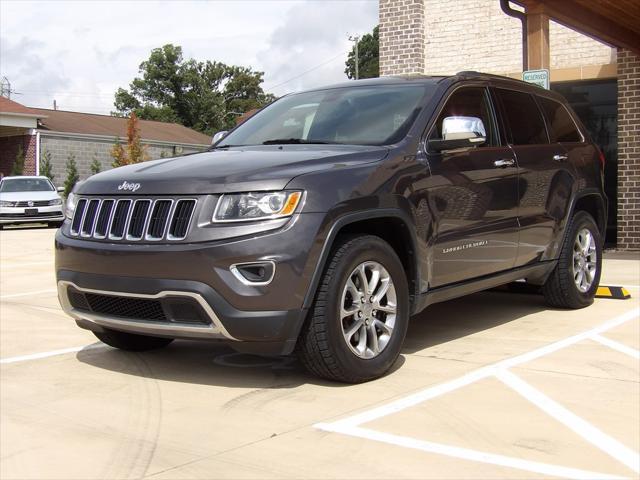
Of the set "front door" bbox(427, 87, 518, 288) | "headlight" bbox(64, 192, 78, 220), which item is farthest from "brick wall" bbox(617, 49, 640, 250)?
"headlight" bbox(64, 192, 78, 220)

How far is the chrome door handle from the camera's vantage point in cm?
591

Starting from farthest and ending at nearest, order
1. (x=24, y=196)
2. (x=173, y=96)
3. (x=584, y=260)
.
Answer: (x=173, y=96)
(x=24, y=196)
(x=584, y=260)

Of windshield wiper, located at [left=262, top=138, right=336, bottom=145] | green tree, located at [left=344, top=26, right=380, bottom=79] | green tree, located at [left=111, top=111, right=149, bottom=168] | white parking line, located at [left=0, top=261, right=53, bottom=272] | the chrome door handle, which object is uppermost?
green tree, located at [left=344, top=26, right=380, bottom=79]

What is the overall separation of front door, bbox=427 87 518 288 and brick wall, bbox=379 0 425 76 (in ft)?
27.4

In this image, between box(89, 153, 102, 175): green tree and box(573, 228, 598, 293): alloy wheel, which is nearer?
box(573, 228, 598, 293): alloy wheel

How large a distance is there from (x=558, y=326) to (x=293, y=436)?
11.0 feet

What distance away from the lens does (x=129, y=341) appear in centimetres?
562

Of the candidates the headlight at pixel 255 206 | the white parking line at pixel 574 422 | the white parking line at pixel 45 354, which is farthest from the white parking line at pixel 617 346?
the white parking line at pixel 45 354

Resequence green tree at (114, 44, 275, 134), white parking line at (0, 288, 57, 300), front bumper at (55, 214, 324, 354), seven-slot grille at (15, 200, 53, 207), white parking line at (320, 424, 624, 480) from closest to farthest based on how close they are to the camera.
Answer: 1. white parking line at (320, 424, 624, 480)
2. front bumper at (55, 214, 324, 354)
3. white parking line at (0, 288, 57, 300)
4. seven-slot grille at (15, 200, 53, 207)
5. green tree at (114, 44, 275, 134)

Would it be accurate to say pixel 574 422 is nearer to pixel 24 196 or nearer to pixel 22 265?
pixel 22 265

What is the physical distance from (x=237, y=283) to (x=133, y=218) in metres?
0.80

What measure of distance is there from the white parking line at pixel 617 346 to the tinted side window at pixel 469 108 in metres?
1.62

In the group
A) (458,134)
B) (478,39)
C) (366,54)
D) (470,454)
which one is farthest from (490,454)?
(366,54)

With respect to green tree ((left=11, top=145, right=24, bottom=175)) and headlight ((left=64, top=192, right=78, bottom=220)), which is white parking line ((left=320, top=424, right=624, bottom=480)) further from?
green tree ((left=11, top=145, right=24, bottom=175))
